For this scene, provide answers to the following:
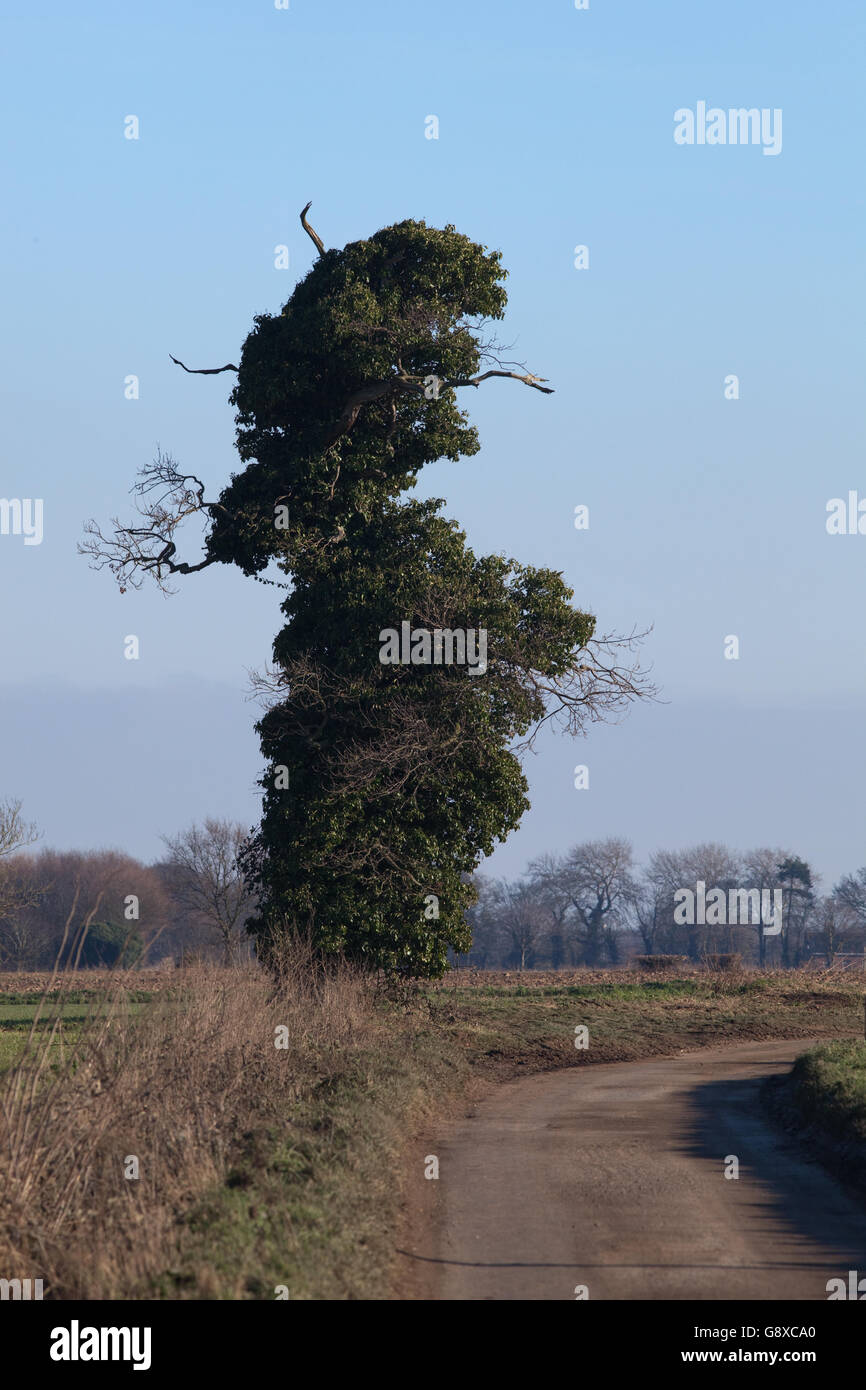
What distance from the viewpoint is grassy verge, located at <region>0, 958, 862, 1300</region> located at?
28.6ft

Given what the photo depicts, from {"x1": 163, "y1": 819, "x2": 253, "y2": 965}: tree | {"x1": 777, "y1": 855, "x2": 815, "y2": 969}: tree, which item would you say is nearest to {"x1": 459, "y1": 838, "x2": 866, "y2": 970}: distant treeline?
{"x1": 777, "y1": 855, "x2": 815, "y2": 969}: tree

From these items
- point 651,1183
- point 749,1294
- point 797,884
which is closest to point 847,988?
point 651,1183

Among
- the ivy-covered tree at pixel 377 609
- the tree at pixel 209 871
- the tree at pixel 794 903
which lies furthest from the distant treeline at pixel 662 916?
the ivy-covered tree at pixel 377 609

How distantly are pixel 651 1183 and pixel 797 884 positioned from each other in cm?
11840

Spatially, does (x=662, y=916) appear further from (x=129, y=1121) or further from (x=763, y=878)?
(x=129, y=1121)

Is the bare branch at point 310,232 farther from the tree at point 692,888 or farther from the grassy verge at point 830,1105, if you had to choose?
the tree at point 692,888

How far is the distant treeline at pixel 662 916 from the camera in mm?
132750

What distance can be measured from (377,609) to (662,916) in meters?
121

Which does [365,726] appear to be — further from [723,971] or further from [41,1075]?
[723,971]

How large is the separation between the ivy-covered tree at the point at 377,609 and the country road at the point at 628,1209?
8.12 m

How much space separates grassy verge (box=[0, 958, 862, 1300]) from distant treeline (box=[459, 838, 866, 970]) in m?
116

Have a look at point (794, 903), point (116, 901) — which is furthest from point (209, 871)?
point (794, 903)

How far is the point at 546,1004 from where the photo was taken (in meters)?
36.1

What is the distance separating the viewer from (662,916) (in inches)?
5595
